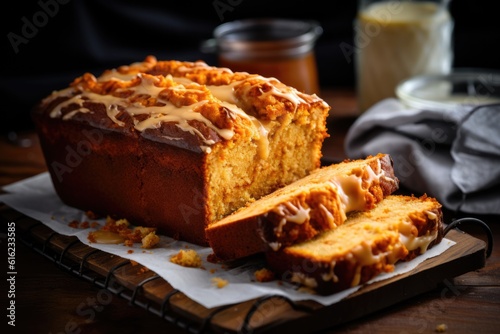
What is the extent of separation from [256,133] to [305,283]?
82cm

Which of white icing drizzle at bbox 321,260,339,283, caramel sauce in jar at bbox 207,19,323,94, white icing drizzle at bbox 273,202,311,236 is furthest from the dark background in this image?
white icing drizzle at bbox 321,260,339,283

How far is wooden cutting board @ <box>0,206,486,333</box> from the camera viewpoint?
2.86m

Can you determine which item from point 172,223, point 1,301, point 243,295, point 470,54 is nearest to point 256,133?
point 172,223

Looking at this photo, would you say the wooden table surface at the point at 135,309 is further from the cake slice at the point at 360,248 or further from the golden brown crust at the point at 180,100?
the golden brown crust at the point at 180,100

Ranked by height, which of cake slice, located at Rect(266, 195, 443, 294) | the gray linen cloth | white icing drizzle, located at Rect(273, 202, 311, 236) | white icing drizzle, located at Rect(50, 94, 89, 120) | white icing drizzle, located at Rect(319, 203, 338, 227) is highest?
white icing drizzle, located at Rect(50, 94, 89, 120)

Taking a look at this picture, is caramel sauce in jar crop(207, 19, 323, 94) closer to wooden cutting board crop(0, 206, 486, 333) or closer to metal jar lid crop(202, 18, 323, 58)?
metal jar lid crop(202, 18, 323, 58)

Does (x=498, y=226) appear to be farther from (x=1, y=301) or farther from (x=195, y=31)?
(x=195, y=31)

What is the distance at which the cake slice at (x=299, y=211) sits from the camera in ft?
10.3

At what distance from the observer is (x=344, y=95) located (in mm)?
6344

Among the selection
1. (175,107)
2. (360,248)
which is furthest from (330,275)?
(175,107)

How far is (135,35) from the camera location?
628 cm

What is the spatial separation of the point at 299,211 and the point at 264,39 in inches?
102

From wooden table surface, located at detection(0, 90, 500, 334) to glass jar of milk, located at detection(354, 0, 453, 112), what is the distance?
6.73ft

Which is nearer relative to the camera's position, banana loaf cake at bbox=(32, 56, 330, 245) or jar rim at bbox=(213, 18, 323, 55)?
banana loaf cake at bbox=(32, 56, 330, 245)
